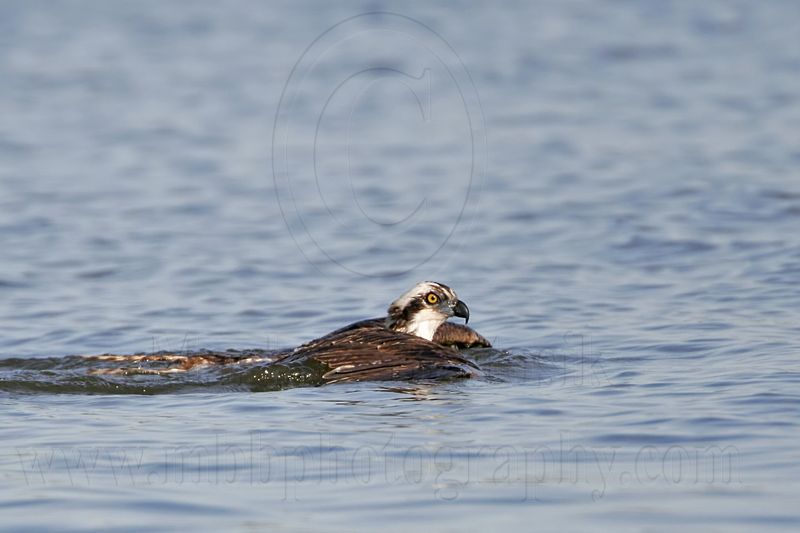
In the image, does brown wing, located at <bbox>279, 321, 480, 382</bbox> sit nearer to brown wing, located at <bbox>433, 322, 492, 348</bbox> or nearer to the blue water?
the blue water

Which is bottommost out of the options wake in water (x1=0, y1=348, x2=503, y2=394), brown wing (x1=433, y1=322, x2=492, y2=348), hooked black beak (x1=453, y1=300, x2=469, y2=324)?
wake in water (x1=0, y1=348, x2=503, y2=394)

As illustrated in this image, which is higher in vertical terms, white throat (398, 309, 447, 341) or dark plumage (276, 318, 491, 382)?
white throat (398, 309, 447, 341)

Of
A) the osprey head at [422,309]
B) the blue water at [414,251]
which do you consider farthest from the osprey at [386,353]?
the blue water at [414,251]

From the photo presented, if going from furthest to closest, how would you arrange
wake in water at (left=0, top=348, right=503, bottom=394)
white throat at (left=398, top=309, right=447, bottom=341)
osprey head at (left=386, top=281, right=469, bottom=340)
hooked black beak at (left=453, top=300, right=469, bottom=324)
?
white throat at (left=398, top=309, right=447, bottom=341)
osprey head at (left=386, top=281, right=469, bottom=340)
hooked black beak at (left=453, top=300, right=469, bottom=324)
wake in water at (left=0, top=348, right=503, bottom=394)

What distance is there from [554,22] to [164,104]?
12606mm

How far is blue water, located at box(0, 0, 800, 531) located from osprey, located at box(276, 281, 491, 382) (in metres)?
0.30

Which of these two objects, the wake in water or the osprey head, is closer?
A: the wake in water

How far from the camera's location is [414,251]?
19062mm

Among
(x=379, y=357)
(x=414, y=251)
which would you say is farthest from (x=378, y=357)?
(x=414, y=251)

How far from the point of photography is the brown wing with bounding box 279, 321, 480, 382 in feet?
39.0

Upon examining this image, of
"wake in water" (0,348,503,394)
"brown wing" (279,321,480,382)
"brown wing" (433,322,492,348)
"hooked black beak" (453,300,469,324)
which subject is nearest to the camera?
"wake in water" (0,348,503,394)

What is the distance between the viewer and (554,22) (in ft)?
130

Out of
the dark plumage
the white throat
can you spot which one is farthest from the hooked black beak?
the dark plumage

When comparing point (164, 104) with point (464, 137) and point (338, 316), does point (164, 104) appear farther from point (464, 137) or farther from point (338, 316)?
point (338, 316)
